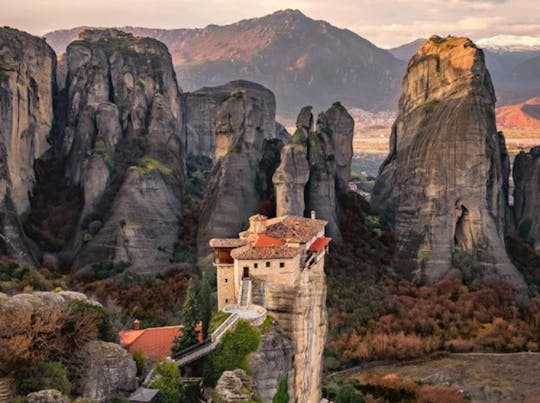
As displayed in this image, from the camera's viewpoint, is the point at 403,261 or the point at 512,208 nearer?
the point at 403,261

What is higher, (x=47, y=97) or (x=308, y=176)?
(x=47, y=97)

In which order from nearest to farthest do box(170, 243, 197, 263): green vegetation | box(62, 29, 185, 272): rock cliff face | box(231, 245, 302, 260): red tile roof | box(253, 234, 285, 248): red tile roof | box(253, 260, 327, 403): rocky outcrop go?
box(253, 260, 327, 403): rocky outcrop, box(231, 245, 302, 260): red tile roof, box(253, 234, 285, 248): red tile roof, box(170, 243, 197, 263): green vegetation, box(62, 29, 185, 272): rock cliff face

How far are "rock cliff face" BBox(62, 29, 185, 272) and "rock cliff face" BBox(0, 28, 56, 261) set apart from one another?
7.62 ft

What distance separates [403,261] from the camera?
2125 inches

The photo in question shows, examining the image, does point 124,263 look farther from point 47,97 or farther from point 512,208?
point 512,208

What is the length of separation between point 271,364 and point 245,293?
2749 mm

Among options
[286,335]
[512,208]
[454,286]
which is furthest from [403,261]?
[286,335]

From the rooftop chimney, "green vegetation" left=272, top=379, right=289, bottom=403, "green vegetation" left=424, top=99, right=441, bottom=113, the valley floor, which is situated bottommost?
the valley floor

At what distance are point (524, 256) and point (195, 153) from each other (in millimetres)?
37162

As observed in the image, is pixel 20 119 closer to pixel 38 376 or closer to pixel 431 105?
pixel 431 105

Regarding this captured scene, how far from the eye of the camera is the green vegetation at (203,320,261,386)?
2423cm

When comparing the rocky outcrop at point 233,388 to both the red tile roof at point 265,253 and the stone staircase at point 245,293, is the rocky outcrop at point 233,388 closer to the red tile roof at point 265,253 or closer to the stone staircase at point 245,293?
the stone staircase at point 245,293

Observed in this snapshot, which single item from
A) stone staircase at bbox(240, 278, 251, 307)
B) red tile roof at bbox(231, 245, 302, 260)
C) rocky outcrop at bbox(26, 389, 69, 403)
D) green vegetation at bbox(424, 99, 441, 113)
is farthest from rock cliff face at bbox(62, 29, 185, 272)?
rocky outcrop at bbox(26, 389, 69, 403)

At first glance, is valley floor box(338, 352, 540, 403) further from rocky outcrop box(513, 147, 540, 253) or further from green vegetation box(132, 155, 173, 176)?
green vegetation box(132, 155, 173, 176)
